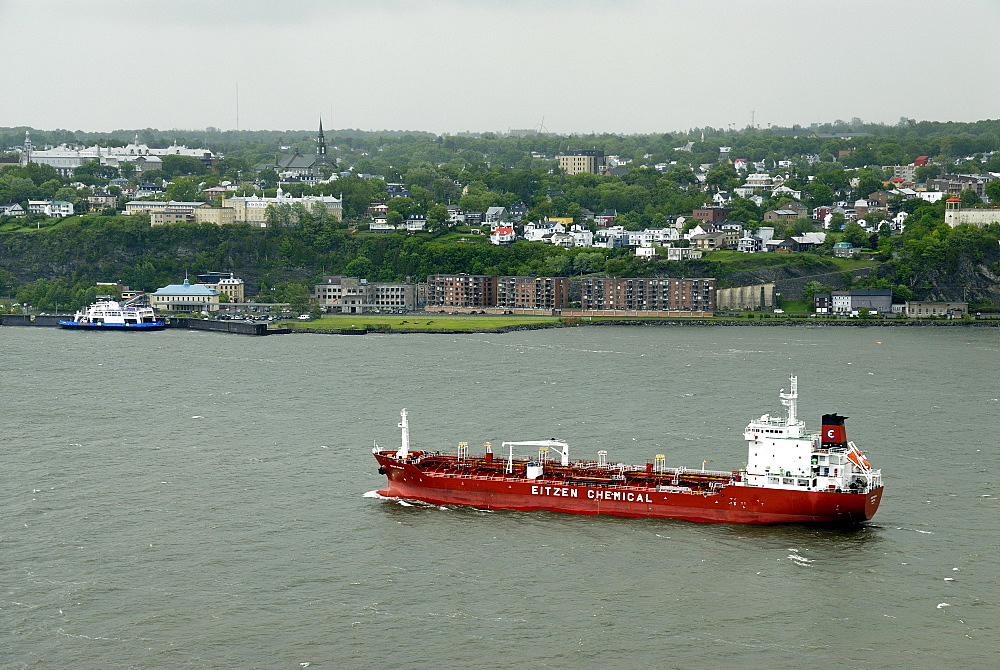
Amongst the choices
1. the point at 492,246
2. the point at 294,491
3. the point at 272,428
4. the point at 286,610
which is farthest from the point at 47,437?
the point at 492,246

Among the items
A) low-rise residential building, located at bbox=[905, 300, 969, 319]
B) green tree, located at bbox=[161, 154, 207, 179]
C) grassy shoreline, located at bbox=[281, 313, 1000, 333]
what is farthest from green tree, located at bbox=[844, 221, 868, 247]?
green tree, located at bbox=[161, 154, 207, 179]

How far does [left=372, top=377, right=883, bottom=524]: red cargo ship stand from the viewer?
35.8m

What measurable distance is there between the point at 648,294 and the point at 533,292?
971 centimetres

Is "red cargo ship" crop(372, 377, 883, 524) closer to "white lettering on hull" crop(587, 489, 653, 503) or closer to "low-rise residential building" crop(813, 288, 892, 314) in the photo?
"white lettering on hull" crop(587, 489, 653, 503)

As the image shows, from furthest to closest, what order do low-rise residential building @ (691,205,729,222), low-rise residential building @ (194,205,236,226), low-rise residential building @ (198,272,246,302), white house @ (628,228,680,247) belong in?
1. low-rise residential building @ (194,205,236,226)
2. low-rise residential building @ (691,205,729,222)
3. white house @ (628,228,680,247)
4. low-rise residential building @ (198,272,246,302)

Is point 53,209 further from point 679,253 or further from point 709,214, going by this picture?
point 709,214

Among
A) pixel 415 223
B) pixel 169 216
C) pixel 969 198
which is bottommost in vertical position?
pixel 415 223

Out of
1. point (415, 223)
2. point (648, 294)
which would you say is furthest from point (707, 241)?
point (415, 223)

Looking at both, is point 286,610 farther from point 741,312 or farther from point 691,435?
point 741,312

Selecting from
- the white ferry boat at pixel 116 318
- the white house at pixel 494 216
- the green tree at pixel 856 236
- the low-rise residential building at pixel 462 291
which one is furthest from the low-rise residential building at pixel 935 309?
the white ferry boat at pixel 116 318

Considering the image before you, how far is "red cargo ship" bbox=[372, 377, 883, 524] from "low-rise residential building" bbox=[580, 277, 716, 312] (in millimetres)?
69284

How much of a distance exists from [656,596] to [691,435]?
17762mm

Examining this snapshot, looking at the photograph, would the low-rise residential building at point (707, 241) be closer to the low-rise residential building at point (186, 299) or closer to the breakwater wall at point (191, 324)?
the low-rise residential building at point (186, 299)

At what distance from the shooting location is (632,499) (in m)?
36.9
